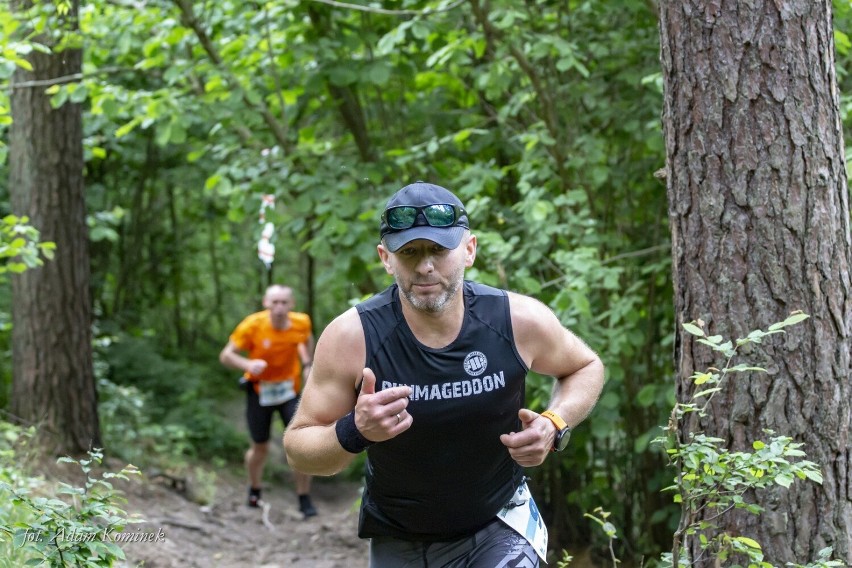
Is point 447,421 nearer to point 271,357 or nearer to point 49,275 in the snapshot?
point 271,357

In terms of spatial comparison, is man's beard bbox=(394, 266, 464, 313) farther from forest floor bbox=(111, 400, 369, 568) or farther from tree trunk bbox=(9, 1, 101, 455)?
tree trunk bbox=(9, 1, 101, 455)

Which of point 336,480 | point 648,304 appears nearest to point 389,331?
point 648,304

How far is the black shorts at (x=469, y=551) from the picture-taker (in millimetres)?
3768

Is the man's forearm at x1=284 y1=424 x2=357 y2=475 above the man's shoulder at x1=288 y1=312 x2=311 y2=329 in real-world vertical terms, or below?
above

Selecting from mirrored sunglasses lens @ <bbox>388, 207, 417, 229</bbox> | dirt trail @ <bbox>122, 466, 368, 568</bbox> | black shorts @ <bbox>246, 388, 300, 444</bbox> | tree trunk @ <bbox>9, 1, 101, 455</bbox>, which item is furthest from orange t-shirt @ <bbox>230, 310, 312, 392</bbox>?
mirrored sunglasses lens @ <bbox>388, 207, 417, 229</bbox>

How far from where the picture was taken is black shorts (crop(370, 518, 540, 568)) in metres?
3.77

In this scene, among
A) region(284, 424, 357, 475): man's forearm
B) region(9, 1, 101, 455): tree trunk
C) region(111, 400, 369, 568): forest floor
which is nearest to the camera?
region(284, 424, 357, 475): man's forearm

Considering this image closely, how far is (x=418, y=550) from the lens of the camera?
12.6ft

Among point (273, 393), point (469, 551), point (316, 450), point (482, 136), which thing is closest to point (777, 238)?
point (469, 551)

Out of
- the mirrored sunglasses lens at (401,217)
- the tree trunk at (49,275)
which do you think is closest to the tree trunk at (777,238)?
the mirrored sunglasses lens at (401,217)

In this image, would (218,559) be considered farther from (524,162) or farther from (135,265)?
(135,265)

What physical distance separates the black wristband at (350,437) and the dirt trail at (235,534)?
170 inches

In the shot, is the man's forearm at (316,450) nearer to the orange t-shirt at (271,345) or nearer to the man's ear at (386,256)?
the man's ear at (386,256)

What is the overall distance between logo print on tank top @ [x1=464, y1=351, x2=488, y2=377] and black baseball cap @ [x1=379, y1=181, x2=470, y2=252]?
41cm
